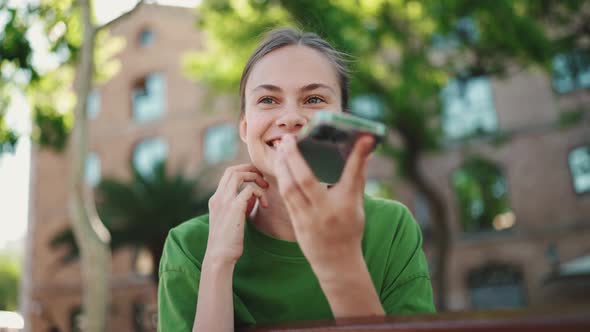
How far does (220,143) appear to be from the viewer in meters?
20.9

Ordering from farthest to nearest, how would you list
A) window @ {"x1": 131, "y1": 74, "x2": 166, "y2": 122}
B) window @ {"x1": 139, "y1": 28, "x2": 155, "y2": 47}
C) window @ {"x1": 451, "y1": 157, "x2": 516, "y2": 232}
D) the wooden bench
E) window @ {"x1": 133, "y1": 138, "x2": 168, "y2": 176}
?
1. window @ {"x1": 139, "y1": 28, "x2": 155, "y2": 47}
2. window @ {"x1": 131, "y1": 74, "x2": 166, "y2": 122}
3. window @ {"x1": 133, "y1": 138, "x2": 168, "y2": 176}
4. window @ {"x1": 451, "y1": 157, "x2": 516, "y2": 232}
5. the wooden bench

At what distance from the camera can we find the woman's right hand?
1209 millimetres

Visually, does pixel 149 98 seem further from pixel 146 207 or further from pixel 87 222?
pixel 87 222

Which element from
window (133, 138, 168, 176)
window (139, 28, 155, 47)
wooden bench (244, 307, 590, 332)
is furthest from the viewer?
window (139, 28, 155, 47)

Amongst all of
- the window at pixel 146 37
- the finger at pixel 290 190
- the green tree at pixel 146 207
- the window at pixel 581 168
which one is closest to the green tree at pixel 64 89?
the green tree at pixel 146 207

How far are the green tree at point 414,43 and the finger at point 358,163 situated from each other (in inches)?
305

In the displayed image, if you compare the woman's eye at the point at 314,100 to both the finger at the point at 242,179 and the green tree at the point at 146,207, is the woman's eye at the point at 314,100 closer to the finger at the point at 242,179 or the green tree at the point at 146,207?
the finger at the point at 242,179

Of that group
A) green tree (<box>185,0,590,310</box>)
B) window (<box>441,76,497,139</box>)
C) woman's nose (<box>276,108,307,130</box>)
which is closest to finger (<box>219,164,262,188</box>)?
woman's nose (<box>276,108,307,130</box>)

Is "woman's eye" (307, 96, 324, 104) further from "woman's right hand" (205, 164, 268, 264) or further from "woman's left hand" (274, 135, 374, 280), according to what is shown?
"woman's left hand" (274, 135, 374, 280)

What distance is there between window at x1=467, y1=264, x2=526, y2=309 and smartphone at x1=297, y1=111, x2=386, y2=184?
17.3m

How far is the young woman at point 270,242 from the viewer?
121cm

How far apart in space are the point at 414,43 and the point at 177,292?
40.3 ft

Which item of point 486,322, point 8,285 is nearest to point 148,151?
point 8,285

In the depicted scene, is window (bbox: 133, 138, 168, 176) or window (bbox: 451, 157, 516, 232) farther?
window (bbox: 133, 138, 168, 176)
